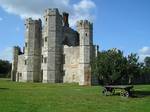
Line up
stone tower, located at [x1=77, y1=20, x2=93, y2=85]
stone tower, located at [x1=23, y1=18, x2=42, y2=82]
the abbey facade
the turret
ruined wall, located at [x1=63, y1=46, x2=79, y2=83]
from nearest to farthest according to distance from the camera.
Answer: stone tower, located at [x1=77, y1=20, x2=93, y2=85]
the abbey facade
ruined wall, located at [x1=63, y1=46, x2=79, y2=83]
stone tower, located at [x1=23, y1=18, x2=42, y2=82]
the turret

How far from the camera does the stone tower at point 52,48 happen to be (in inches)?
2409

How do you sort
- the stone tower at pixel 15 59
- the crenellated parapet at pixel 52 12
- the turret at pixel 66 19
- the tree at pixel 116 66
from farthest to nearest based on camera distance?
the stone tower at pixel 15 59, the turret at pixel 66 19, the crenellated parapet at pixel 52 12, the tree at pixel 116 66

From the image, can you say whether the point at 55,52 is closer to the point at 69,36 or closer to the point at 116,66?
the point at 69,36

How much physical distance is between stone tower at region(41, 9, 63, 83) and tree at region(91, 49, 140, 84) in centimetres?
2818

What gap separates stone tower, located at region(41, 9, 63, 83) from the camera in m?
61.2

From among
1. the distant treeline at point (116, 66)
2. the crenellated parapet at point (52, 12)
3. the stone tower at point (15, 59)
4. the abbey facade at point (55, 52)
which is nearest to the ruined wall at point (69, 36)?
the abbey facade at point (55, 52)

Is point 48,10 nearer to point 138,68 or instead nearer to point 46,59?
point 46,59

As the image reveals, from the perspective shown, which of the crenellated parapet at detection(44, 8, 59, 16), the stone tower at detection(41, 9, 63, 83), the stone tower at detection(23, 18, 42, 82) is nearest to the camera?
the stone tower at detection(41, 9, 63, 83)

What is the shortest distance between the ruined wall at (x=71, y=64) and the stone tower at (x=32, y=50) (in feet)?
24.1

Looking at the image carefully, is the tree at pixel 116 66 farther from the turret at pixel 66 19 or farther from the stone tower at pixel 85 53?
the turret at pixel 66 19

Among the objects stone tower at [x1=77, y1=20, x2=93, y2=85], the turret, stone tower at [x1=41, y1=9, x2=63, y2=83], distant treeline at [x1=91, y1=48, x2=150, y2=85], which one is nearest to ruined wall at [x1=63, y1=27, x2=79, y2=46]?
the turret

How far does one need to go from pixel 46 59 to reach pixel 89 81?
38.6 ft

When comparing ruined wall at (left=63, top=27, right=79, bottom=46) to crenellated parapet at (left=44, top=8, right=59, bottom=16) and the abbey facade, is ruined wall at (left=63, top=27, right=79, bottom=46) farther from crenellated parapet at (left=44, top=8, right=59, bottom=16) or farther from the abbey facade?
crenellated parapet at (left=44, top=8, right=59, bottom=16)

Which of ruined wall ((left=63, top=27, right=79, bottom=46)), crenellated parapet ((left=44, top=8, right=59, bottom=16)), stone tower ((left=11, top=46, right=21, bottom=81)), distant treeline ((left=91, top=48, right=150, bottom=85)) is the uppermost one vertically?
crenellated parapet ((left=44, top=8, right=59, bottom=16))
